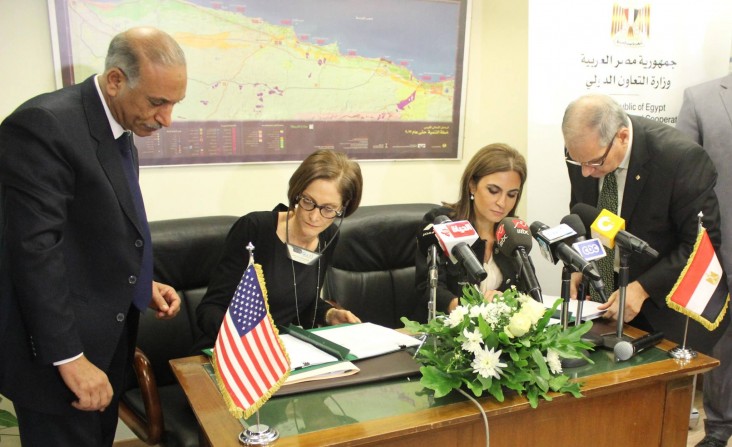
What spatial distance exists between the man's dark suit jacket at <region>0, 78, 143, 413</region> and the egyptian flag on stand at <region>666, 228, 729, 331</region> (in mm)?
1652

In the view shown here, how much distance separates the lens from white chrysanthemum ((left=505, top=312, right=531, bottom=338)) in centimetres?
163

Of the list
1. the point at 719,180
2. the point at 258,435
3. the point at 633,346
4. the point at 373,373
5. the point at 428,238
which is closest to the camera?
the point at 258,435

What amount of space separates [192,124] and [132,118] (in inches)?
49.9

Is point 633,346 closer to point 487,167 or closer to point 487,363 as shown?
point 487,363

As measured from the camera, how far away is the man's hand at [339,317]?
7.54ft

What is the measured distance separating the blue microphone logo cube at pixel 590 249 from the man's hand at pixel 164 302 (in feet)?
4.03

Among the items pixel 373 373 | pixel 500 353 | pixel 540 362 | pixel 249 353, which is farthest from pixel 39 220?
pixel 540 362

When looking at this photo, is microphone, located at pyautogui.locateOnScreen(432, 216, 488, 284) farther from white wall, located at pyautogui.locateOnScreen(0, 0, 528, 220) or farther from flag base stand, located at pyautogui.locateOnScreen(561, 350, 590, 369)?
white wall, located at pyautogui.locateOnScreen(0, 0, 528, 220)

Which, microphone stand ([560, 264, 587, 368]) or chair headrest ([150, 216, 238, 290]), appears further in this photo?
chair headrest ([150, 216, 238, 290])

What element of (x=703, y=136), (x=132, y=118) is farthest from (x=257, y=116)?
(x=703, y=136)

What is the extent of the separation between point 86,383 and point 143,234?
394mm

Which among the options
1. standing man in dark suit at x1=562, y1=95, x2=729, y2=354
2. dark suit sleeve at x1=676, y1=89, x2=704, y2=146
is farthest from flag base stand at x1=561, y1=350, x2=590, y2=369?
dark suit sleeve at x1=676, y1=89, x2=704, y2=146

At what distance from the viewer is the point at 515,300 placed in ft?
5.76

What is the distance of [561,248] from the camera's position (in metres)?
1.90
